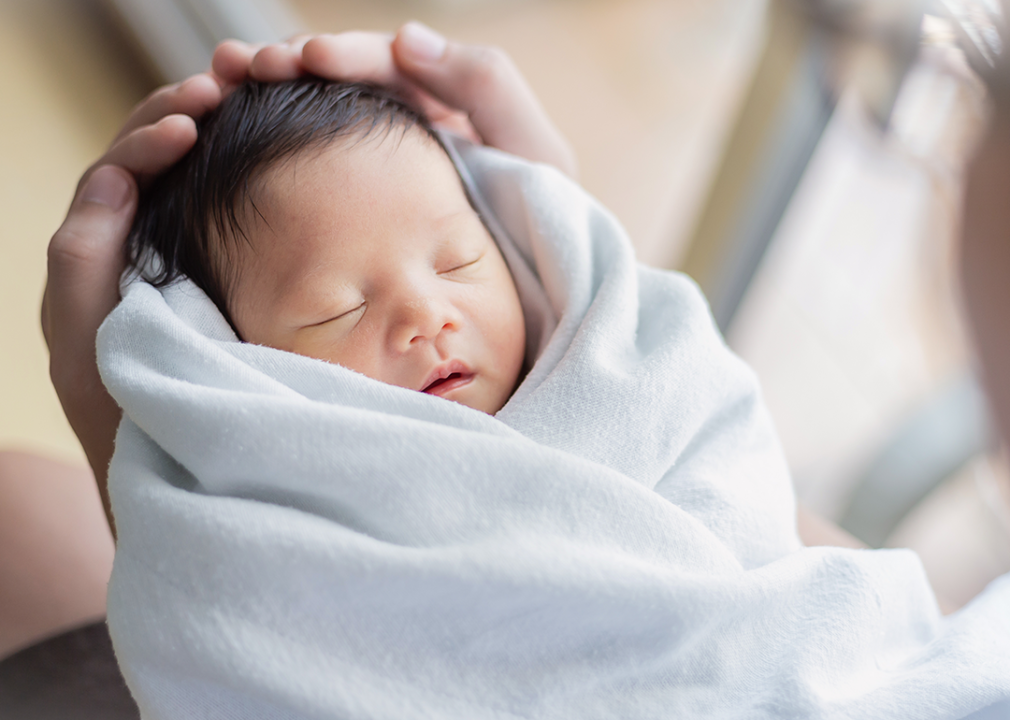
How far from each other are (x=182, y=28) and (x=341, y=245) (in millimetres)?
1017

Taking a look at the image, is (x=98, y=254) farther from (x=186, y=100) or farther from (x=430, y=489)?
(x=430, y=489)

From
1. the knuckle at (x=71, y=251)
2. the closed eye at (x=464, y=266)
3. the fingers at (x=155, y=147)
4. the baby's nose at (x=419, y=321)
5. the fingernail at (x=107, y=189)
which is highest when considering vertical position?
the fingers at (x=155, y=147)

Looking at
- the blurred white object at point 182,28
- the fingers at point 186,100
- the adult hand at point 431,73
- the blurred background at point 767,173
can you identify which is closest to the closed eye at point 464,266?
the adult hand at point 431,73

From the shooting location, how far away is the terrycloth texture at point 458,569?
52cm

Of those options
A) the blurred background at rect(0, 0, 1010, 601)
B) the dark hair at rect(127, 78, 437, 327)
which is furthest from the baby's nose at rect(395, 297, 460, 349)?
the blurred background at rect(0, 0, 1010, 601)

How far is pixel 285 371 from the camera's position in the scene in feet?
2.10

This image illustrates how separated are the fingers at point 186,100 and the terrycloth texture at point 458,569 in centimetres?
27

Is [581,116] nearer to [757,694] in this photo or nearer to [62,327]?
[62,327]

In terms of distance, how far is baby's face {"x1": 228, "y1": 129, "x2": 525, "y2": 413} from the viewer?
0.70m

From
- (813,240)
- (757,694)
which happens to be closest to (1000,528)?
(813,240)

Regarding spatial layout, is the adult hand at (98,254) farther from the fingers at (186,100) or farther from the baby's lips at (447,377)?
the baby's lips at (447,377)

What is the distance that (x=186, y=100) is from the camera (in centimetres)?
82

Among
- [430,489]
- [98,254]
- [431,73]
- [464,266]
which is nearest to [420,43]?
[431,73]

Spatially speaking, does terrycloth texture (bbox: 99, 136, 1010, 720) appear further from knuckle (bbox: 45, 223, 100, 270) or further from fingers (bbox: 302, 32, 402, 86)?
fingers (bbox: 302, 32, 402, 86)
